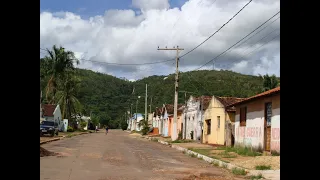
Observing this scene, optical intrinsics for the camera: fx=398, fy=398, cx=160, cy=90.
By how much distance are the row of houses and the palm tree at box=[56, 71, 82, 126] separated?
1642 cm

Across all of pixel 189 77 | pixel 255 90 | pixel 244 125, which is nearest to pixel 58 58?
pixel 189 77

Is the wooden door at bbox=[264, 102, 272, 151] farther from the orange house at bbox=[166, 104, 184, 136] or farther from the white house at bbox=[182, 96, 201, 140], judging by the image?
the orange house at bbox=[166, 104, 184, 136]

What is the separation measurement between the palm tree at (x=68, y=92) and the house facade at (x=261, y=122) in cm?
3301

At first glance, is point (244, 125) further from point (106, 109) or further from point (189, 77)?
point (106, 109)

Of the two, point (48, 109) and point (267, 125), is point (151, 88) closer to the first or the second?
point (48, 109)

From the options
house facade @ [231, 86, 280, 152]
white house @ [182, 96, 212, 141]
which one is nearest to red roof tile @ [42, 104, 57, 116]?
white house @ [182, 96, 212, 141]

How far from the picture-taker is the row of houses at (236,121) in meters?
20.1

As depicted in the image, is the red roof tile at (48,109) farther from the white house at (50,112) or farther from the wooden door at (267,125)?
the wooden door at (267,125)

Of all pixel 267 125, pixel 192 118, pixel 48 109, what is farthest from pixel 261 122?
pixel 48 109

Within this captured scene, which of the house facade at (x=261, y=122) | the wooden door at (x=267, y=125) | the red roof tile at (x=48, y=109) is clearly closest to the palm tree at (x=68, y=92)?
the red roof tile at (x=48, y=109)

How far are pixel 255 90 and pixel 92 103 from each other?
73.4 m

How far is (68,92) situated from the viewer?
55.4 metres

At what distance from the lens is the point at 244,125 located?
1007 inches
